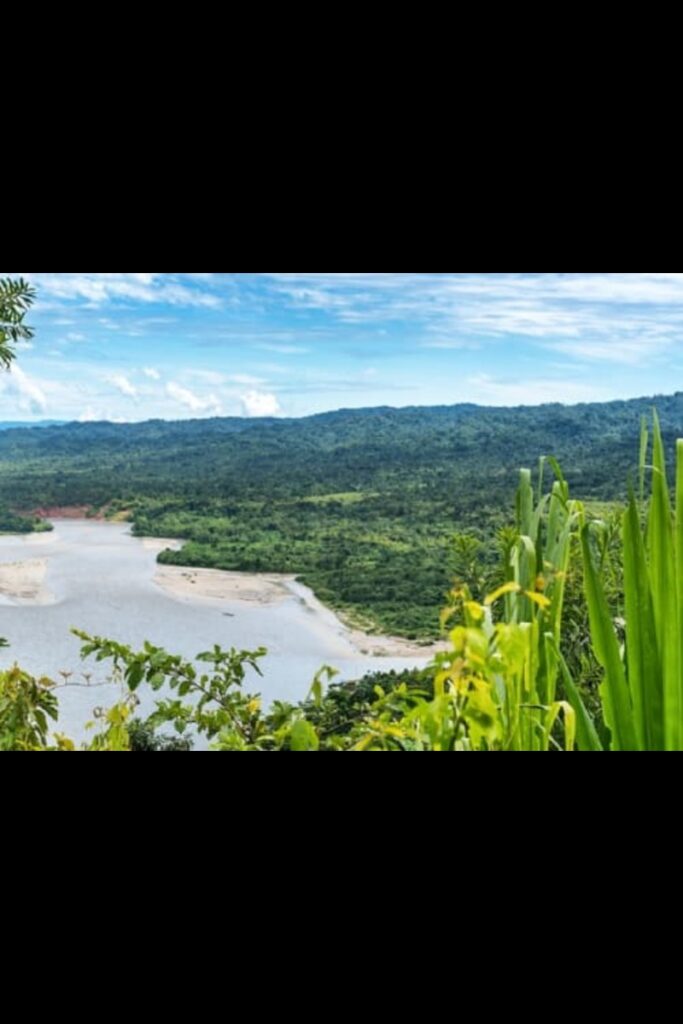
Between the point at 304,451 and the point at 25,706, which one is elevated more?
the point at 304,451

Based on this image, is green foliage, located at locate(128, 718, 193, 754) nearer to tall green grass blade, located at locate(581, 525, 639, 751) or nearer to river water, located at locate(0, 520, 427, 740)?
river water, located at locate(0, 520, 427, 740)

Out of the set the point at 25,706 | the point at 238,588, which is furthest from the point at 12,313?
the point at 238,588

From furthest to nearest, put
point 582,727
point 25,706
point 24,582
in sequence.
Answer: point 24,582
point 25,706
point 582,727

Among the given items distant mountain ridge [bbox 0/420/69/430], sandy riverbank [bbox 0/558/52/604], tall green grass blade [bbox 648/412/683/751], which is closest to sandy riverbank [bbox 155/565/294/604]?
sandy riverbank [bbox 0/558/52/604]

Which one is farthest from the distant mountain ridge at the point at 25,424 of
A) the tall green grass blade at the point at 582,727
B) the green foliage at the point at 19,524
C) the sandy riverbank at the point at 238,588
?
the tall green grass blade at the point at 582,727

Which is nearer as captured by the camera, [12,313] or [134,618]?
[12,313]

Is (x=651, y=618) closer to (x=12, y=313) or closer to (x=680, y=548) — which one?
(x=680, y=548)

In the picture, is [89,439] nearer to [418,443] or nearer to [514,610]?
[418,443]
